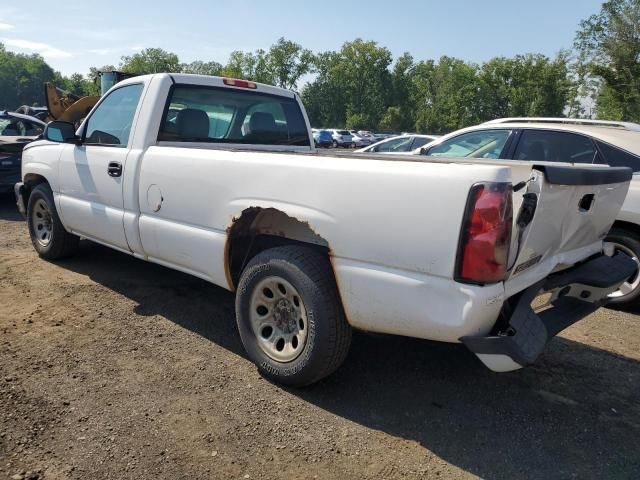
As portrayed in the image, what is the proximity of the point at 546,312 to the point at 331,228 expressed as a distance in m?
1.40

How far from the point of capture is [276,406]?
305cm

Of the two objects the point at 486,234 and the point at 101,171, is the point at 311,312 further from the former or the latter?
the point at 101,171

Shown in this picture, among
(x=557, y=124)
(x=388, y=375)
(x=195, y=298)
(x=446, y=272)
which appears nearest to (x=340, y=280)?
(x=446, y=272)

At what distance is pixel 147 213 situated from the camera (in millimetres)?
4027

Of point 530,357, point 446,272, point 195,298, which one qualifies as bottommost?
point 195,298

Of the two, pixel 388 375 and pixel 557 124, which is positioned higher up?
pixel 557 124

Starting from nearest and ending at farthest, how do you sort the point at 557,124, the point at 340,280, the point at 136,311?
the point at 340,280
the point at 136,311
the point at 557,124

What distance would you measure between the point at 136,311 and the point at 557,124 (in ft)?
15.5

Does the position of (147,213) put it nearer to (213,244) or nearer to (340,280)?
(213,244)

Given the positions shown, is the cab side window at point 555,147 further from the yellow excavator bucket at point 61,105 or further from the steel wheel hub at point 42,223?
the yellow excavator bucket at point 61,105

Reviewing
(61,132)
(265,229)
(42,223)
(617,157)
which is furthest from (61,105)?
(617,157)

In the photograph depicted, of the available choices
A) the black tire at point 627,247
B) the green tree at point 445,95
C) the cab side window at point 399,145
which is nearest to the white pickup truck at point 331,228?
the black tire at point 627,247

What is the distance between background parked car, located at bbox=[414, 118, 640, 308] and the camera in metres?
4.86

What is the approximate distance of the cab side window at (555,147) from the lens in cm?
517
